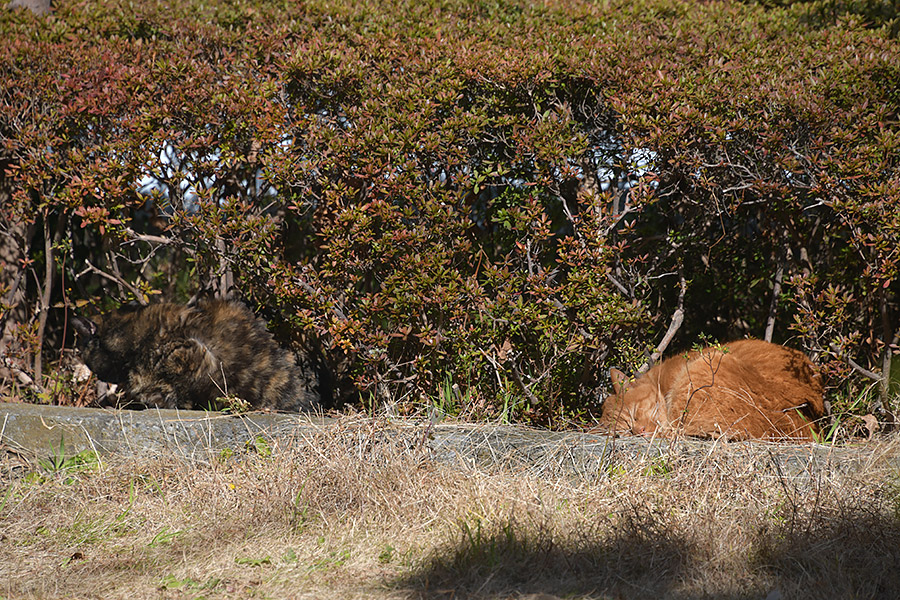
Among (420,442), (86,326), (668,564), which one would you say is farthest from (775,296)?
(86,326)

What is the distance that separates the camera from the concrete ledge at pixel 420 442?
3.73 meters

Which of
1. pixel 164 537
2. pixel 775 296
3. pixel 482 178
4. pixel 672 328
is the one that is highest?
pixel 482 178

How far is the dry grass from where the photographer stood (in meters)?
2.96

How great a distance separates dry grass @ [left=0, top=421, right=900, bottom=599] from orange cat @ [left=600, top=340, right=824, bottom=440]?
461mm

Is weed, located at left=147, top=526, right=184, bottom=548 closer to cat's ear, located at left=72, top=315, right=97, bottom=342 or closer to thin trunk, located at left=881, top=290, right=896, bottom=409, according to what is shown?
cat's ear, located at left=72, top=315, right=97, bottom=342

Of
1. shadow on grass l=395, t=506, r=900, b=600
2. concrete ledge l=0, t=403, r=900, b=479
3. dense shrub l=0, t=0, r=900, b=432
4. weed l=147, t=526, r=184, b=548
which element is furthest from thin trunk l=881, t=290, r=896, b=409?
weed l=147, t=526, r=184, b=548

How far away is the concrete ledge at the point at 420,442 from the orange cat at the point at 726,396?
10.1 inches

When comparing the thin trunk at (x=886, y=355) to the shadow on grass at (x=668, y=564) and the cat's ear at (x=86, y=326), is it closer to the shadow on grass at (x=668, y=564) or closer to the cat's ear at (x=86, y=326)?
the shadow on grass at (x=668, y=564)

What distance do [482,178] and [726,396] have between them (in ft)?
5.93

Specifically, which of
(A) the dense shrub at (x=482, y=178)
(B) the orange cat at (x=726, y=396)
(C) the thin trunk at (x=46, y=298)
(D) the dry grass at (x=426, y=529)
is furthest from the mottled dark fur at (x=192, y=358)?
(B) the orange cat at (x=726, y=396)

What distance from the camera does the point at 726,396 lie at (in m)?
4.16

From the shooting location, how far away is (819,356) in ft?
14.9

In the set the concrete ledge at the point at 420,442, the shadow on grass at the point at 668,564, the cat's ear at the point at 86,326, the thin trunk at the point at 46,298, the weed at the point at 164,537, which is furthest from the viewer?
the thin trunk at the point at 46,298

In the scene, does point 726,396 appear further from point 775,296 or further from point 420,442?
point 420,442
